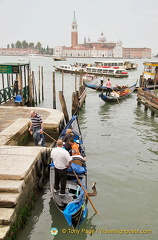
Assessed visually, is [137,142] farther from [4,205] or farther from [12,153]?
[4,205]

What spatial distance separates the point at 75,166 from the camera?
5578 millimetres

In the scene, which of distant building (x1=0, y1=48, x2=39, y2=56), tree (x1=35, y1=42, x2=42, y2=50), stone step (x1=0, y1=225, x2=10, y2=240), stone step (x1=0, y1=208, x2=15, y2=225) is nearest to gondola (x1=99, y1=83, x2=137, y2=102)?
stone step (x1=0, y1=208, x2=15, y2=225)

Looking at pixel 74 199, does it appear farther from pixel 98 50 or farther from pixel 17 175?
pixel 98 50

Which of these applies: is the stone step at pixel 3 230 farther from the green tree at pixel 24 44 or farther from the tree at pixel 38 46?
the tree at pixel 38 46

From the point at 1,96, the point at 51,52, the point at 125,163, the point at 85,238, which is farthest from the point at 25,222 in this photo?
the point at 51,52

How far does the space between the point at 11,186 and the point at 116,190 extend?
8.65ft

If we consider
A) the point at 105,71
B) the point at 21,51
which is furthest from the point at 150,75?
the point at 21,51

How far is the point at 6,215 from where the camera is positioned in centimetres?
404

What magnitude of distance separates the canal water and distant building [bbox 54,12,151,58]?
132857 millimetres

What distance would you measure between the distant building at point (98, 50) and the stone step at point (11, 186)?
138 m

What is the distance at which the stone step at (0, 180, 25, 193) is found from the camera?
4.46 metres

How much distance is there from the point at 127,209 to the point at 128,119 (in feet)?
27.3

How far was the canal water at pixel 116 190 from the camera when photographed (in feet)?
15.5

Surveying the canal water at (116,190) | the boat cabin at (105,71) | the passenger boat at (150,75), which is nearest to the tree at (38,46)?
the boat cabin at (105,71)
